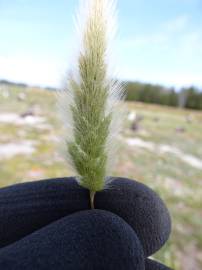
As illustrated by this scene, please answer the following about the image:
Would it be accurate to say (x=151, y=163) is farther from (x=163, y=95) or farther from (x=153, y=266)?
(x=163, y=95)

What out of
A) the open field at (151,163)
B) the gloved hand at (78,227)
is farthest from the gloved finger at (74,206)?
the open field at (151,163)

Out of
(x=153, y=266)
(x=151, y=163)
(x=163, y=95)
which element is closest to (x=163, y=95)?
(x=163, y=95)

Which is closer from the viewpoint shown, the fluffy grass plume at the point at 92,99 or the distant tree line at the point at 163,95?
the fluffy grass plume at the point at 92,99

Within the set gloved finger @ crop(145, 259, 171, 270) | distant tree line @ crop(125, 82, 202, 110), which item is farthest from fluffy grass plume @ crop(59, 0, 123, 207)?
distant tree line @ crop(125, 82, 202, 110)

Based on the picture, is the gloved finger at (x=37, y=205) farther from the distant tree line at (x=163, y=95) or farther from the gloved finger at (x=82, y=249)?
the distant tree line at (x=163, y=95)

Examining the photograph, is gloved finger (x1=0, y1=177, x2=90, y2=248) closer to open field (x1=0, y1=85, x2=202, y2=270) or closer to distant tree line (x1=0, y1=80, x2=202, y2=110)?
open field (x1=0, y1=85, x2=202, y2=270)

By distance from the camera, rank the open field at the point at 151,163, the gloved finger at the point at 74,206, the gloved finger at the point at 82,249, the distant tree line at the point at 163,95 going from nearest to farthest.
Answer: the gloved finger at the point at 82,249 < the gloved finger at the point at 74,206 < the open field at the point at 151,163 < the distant tree line at the point at 163,95

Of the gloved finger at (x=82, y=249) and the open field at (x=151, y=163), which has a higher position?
the gloved finger at (x=82, y=249)

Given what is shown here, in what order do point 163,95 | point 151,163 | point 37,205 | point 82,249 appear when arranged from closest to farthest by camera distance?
point 82,249 → point 37,205 → point 151,163 → point 163,95
